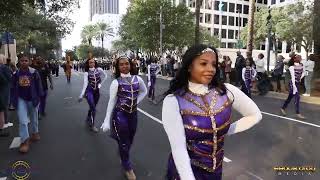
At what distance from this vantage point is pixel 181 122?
2768mm

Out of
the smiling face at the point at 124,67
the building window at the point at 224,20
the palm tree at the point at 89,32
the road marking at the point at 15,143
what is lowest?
the road marking at the point at 15,143

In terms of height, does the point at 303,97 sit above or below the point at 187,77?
below

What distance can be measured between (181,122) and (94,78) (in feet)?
26.1

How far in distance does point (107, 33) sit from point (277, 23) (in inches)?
2981

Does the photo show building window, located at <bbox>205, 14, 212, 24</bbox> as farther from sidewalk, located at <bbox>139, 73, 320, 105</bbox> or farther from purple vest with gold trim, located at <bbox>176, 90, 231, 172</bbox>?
purple vest with gold trim, located at <bbox>176, 90, 231, 172</bbox>

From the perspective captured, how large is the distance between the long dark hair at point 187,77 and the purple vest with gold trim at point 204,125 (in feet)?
0.25

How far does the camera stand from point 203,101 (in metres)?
2.85

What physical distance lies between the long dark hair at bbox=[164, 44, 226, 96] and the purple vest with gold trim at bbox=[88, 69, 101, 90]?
7.65 meters

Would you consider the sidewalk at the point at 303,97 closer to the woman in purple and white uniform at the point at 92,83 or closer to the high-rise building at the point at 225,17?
the woman in purple and white uniform at the point at 92,83

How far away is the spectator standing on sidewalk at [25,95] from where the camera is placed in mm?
8263

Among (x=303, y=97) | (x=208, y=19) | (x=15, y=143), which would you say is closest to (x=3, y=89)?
(x=15, y=143)

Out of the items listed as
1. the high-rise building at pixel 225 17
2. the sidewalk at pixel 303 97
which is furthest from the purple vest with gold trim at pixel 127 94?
the high-rise building at pixel 225 17

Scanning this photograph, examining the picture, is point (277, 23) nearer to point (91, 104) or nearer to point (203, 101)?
point (91, 104)

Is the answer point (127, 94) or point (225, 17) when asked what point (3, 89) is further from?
point (225, 17)
